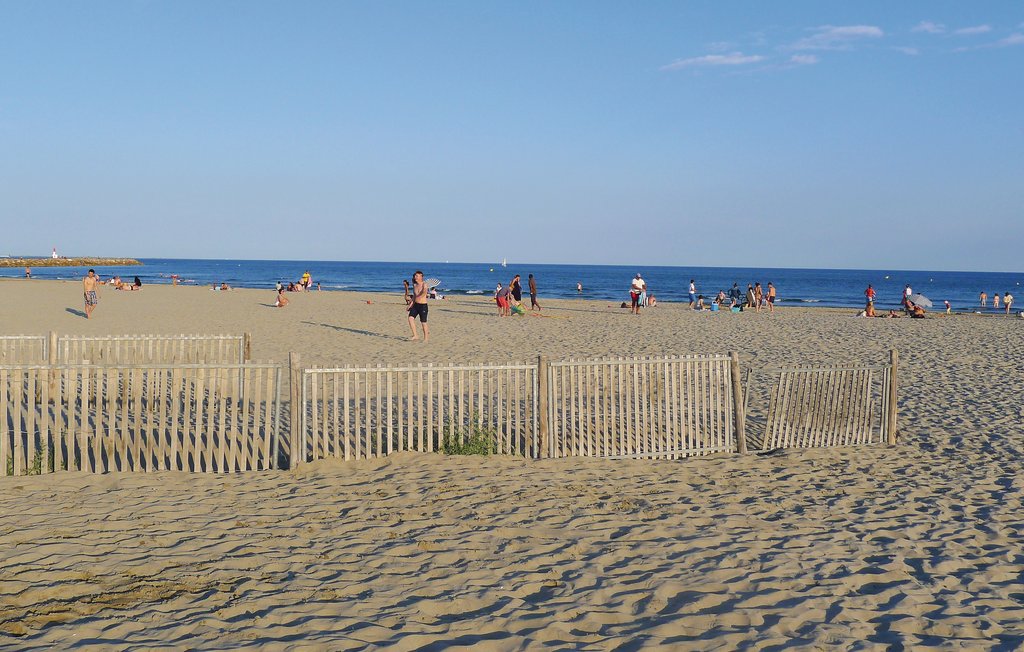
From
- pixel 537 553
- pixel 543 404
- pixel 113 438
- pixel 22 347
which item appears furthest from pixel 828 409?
pixel 22 347

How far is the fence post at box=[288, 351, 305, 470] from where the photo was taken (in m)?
8.41

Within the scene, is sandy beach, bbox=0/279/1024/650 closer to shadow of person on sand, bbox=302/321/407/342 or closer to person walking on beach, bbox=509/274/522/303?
shadow of person on sand, bbox=302/321/407/342

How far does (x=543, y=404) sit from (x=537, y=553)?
3212 mm

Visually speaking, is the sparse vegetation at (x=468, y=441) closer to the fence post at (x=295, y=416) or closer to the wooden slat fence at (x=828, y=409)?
the fence post at (x=295, y=416)

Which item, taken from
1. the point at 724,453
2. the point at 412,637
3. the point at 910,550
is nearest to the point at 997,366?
the point at 724,453

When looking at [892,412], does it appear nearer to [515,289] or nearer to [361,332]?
[361,332]

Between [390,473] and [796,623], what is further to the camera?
[390,473]

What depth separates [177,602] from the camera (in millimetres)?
4930

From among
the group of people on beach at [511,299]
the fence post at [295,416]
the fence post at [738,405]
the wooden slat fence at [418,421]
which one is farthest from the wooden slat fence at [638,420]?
the group of people on beach at [511,299]

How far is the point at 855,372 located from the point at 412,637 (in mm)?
7682

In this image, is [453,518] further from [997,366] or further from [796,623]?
[997,366]

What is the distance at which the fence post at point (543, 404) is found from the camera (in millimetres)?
9070

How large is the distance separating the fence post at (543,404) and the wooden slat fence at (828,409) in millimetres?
2745

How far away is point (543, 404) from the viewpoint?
9.06 m
